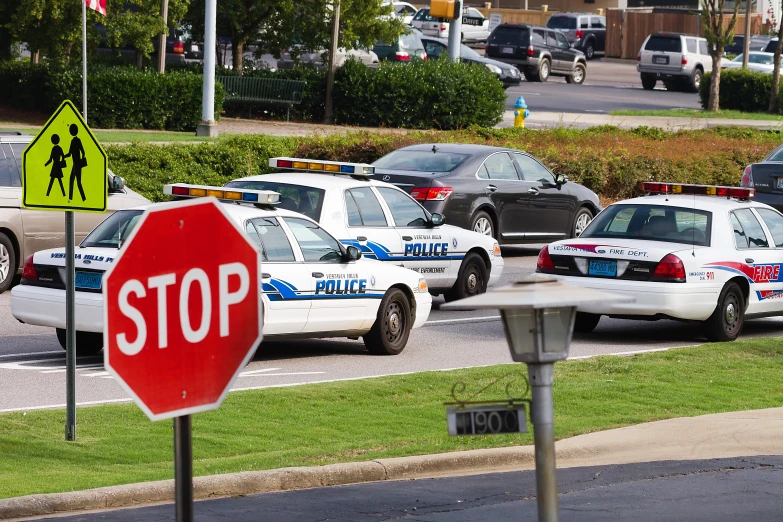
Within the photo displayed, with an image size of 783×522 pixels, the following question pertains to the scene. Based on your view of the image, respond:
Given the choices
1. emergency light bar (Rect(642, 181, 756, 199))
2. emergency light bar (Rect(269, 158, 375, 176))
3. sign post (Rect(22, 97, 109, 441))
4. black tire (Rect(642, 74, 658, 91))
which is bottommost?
emergency light bar (Rect(642, 181, 756, 199))

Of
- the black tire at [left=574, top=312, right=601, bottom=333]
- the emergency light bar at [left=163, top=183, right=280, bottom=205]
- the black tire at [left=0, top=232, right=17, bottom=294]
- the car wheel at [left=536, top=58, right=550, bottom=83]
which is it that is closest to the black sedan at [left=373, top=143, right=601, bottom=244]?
the black tire at [left=574, top=312, right=601, bottom=333]

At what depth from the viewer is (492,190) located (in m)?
19.3

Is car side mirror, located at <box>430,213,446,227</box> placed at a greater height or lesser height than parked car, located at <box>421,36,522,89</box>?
lesser

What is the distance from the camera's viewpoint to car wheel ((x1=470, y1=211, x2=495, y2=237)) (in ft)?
→ 62.6

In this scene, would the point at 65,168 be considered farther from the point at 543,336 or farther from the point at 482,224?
the point at 482,224

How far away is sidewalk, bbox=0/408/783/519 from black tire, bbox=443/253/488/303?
592cm

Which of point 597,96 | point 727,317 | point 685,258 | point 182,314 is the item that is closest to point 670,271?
point 685,258

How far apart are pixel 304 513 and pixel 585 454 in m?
2.49

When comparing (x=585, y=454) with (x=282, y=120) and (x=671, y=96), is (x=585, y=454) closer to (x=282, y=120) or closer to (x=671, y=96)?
(x=282, y=120)

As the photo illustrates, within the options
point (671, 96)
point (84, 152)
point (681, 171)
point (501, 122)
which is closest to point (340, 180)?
point (84, 152)

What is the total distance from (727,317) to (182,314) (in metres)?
10.8

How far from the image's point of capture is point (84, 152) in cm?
906

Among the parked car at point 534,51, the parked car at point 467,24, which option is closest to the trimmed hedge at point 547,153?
the parked car at point 534,51

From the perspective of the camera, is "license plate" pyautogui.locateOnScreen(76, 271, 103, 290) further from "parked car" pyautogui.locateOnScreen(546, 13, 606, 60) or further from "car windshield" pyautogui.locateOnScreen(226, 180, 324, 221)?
"parked car" pyautogui.locateOnScreen(546, 13, 606, 60)
